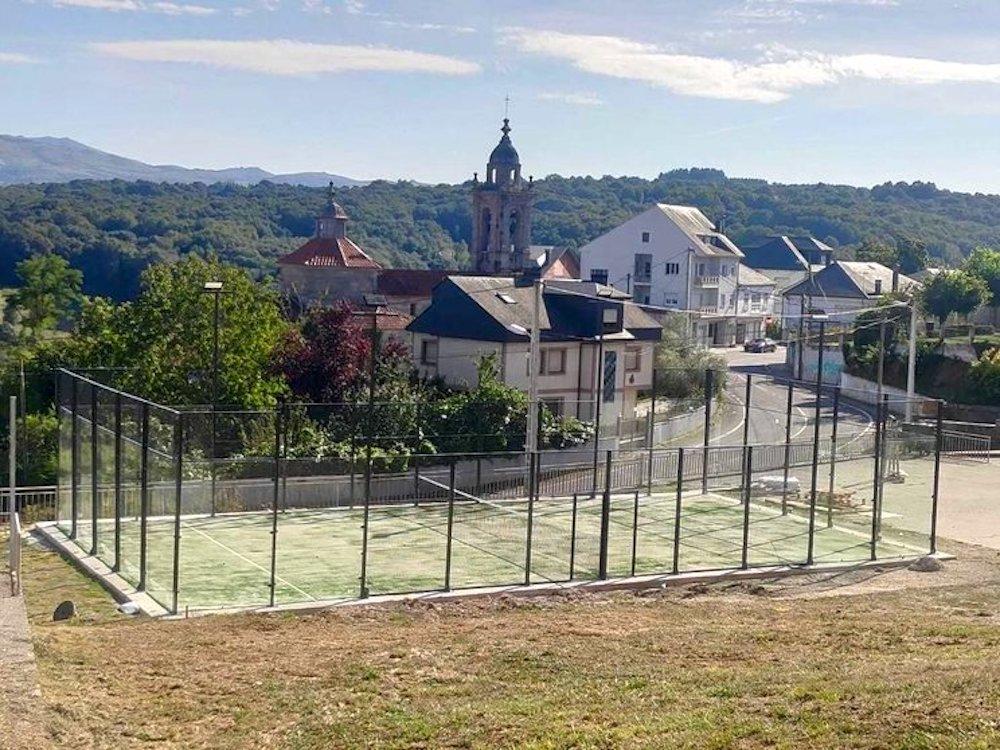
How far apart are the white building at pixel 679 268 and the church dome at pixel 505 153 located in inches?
276

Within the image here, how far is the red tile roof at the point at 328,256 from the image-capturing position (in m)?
69.8

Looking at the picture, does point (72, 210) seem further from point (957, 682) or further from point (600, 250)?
point (957, 682)

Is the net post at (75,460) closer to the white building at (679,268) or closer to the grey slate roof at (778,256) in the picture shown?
the white building at (679,268)

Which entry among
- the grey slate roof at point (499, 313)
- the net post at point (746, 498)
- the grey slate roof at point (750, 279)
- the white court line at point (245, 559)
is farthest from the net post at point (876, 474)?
the grey slate roof at point (750, 279)

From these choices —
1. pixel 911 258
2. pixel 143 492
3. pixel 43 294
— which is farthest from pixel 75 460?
pixel 911 258

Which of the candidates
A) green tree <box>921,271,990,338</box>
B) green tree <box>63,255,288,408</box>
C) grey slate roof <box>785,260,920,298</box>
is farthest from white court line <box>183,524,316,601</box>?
grey slate roof <box>785,260,920,298</box>

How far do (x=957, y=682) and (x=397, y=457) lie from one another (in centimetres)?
1385

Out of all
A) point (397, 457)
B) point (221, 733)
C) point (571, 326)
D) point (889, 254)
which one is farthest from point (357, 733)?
point (889, 254)

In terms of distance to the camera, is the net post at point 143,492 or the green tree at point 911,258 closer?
the net post at point 143,492

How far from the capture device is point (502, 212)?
258 feet

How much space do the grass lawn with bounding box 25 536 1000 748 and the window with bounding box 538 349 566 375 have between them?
70.6 ft

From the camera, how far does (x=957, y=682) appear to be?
11.2 m

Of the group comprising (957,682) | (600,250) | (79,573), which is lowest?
(79,573)

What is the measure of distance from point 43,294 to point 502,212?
A: 116 feet
